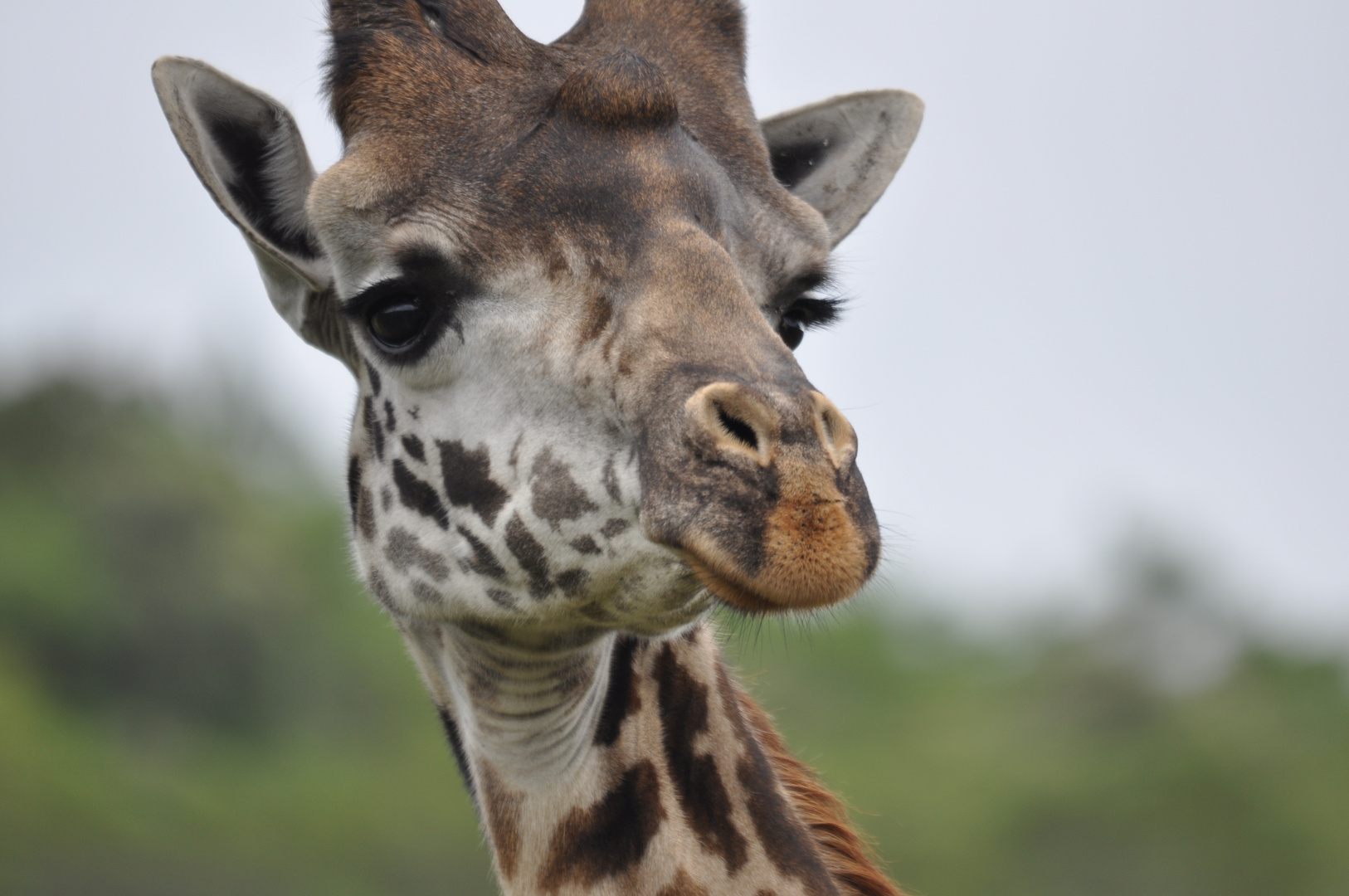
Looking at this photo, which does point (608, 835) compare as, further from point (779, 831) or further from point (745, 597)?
point (745, 597)

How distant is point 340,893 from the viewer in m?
38.6

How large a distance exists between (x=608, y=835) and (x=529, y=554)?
3.98ft

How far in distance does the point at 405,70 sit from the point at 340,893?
36316 millimetres

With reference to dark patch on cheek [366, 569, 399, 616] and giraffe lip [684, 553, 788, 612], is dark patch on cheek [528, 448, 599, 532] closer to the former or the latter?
giraffe lip [684, 553, 788, 612]

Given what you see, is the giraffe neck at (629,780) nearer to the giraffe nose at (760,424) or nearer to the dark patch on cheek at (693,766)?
the dark patch on cheek at (693,766)

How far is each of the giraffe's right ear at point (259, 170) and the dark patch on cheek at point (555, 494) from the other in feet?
4.80

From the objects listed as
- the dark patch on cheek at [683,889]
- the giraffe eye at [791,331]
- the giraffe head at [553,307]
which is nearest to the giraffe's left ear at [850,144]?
the giraffe head at [553,307]

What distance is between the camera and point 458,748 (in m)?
6.43

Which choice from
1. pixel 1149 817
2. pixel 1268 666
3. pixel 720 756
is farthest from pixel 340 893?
pixel 720 756

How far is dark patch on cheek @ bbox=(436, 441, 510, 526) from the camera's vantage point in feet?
17.7

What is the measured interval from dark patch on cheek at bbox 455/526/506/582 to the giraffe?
0.8 inches

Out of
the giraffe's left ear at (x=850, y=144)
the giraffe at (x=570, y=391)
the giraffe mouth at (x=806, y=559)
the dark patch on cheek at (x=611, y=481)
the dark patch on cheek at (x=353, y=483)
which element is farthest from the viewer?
the giraffe's left ear at (x=850, y=144)

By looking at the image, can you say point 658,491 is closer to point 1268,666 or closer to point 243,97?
point 243,97

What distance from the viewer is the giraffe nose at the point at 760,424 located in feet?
14.7
